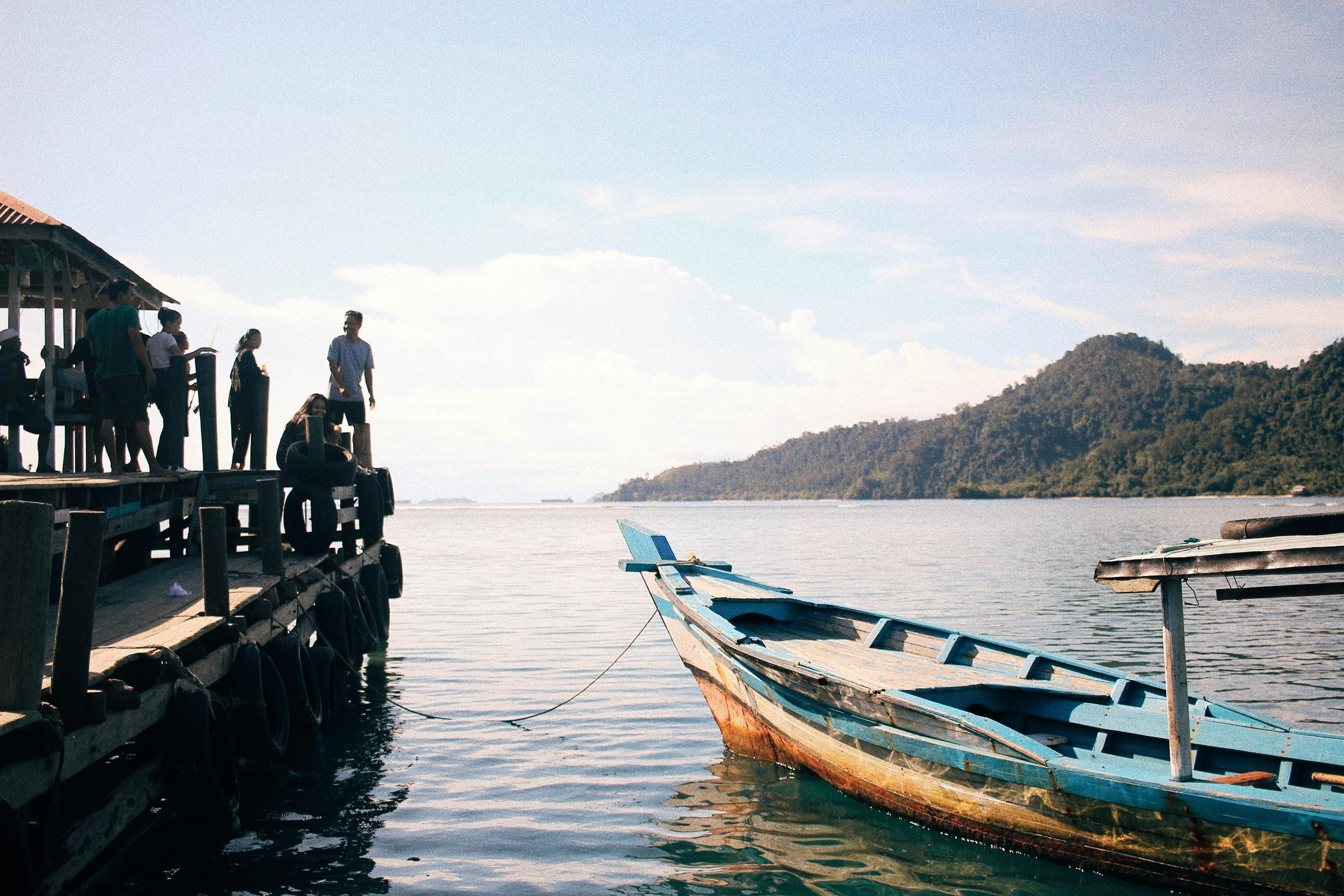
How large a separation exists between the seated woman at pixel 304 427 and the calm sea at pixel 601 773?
3.46 metres

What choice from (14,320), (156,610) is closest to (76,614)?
(156,610)

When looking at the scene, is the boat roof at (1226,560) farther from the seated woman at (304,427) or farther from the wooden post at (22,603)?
the seated woman at (304,427)

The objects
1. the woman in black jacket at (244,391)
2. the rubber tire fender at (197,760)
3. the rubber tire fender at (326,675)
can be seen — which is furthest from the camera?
the woman in black jacket at (244,391)

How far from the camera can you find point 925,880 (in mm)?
6781

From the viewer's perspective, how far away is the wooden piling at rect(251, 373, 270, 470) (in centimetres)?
1277

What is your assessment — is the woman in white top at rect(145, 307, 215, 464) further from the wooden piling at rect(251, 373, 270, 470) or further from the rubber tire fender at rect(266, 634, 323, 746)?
the rubber tire fender at rect(266, 634, 323, 746)

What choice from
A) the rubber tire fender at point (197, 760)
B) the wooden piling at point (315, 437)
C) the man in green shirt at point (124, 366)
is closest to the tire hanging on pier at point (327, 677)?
the wooden piling at point (315, 437)

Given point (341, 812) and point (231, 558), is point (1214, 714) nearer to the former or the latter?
point (341, 812)

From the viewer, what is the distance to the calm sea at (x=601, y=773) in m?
6.94

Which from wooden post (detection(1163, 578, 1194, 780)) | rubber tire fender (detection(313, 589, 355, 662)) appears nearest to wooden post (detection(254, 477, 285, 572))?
rubber tire fender (detection(313, 589, 355, 662))

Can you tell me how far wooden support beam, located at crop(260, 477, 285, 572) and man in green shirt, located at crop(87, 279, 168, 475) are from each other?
1901mm

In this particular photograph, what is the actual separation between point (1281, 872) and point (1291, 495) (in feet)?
413

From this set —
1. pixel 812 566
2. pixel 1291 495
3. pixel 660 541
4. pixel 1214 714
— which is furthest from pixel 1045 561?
pixel 1291 495

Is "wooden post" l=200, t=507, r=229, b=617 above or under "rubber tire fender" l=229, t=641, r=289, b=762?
above
